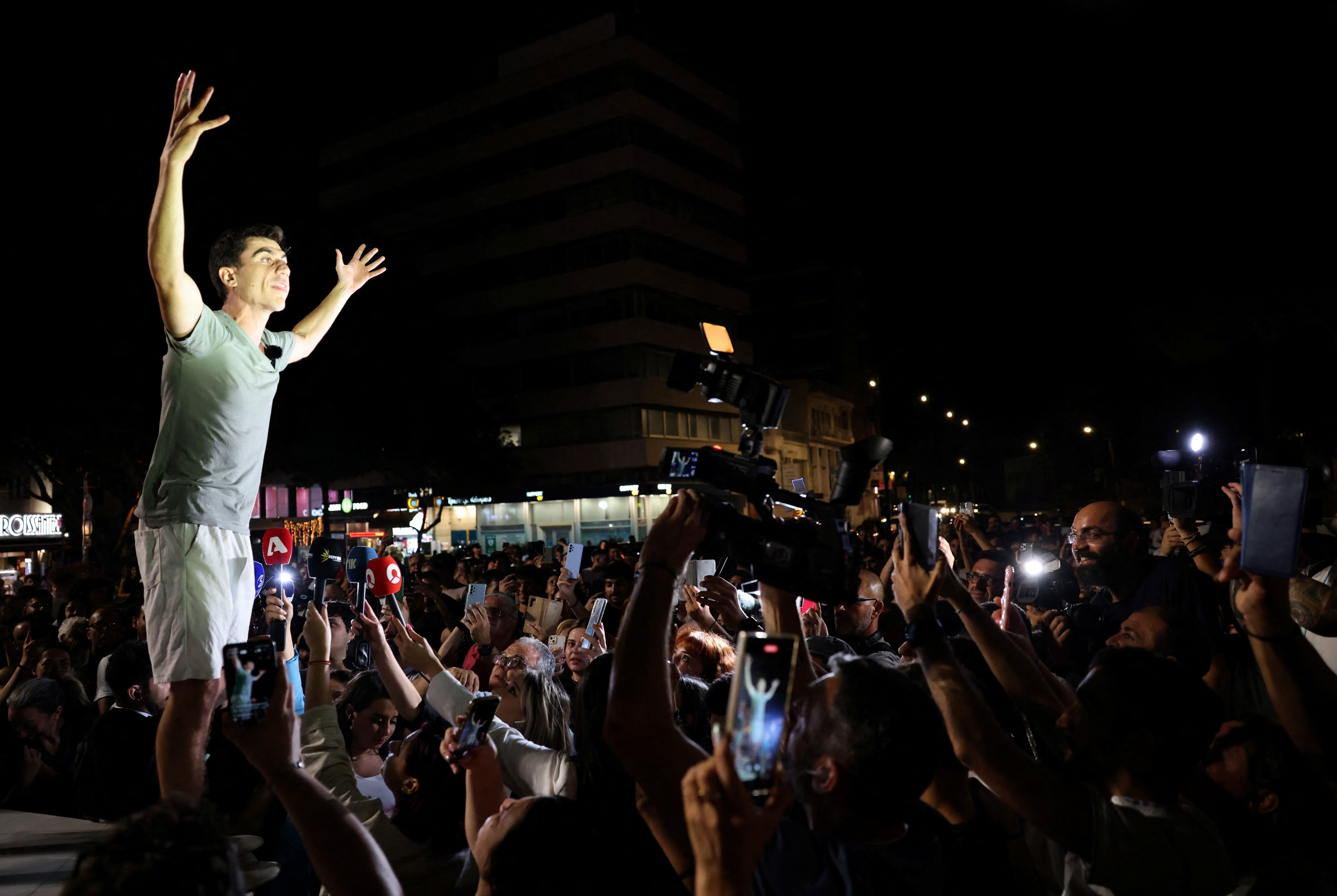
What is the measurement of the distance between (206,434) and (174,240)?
2.33 ft

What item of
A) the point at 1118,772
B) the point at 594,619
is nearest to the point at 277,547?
the point at 594,619

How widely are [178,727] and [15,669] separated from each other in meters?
3.47

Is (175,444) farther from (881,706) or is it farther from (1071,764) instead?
(1071,764)

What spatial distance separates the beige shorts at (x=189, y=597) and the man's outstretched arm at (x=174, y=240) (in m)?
0.75

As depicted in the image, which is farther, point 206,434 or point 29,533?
point 29,533

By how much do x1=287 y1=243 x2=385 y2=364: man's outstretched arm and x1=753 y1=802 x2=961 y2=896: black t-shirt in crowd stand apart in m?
2.90

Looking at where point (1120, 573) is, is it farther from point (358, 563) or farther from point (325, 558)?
point (325, 558)

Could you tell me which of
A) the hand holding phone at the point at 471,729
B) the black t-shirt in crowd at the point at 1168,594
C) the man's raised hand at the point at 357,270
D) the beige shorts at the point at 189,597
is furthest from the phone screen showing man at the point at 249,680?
the black t-shirt in crowd at the point at 1168,594

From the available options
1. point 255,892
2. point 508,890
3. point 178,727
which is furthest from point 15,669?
point 508,890

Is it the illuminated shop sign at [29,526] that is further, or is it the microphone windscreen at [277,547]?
the illuminated shop sign at [29,526]

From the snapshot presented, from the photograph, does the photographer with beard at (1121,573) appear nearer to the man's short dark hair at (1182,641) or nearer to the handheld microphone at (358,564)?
the man's short dark hair at (1182,641)

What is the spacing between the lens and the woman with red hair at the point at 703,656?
4586 millimetres

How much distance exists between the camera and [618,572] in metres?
8.55

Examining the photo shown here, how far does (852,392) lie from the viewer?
64688 millimetres
